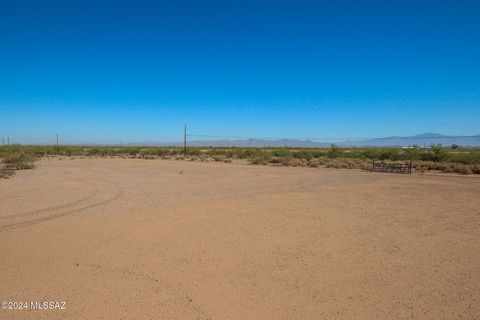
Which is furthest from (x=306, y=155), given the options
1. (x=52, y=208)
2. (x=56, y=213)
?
(x=56, y=213)

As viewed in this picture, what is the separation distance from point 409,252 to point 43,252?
23.5 feet

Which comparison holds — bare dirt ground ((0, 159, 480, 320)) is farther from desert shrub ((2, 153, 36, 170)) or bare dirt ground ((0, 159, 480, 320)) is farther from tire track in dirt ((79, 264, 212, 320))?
desert shrub ((2, 153, 36, 170))

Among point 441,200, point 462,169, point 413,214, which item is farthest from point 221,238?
point 462,169

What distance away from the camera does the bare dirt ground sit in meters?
4.68

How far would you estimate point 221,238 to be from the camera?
306 inches

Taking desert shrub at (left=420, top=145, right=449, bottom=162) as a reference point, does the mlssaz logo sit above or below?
below

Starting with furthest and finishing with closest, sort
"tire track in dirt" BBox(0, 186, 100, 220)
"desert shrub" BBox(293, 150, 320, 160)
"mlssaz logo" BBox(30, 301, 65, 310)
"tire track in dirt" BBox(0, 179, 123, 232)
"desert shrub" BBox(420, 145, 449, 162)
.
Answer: "desert shrub" BBox(293, 150, 320, 160) → "desert shrub" BBox(420, 145, 449, 162) → "tire track in dirt" BBox(0, 186, 100, 220) → "tire track in dirt" BBox(0, 179, 123, 232) → "mlssaz logo" BBox(30, 301, 65, 310)

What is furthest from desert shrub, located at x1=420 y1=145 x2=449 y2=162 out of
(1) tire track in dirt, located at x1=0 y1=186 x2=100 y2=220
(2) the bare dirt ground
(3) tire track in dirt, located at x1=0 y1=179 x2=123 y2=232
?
(1) tire track in dirt, located at x1=0 y1=186 x2=100 y2=220

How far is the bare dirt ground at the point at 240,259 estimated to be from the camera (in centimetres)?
468

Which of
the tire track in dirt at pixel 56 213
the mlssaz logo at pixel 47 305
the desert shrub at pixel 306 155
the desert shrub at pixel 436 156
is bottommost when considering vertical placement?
the mlssaz logo at pixel 47 305

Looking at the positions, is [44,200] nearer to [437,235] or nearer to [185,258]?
[185,258]

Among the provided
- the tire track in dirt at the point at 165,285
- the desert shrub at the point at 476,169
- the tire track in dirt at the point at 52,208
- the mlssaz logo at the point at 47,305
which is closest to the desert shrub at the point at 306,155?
the desert shrub at the point at 476,169

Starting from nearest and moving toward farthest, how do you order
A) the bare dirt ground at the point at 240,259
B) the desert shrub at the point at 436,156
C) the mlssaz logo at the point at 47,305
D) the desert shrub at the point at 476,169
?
the mlssaz logo at the point at 47,305, the bare dirt ground at the point at 240,259, the desert shrub at the point at 476,169, the desert shrub at the point at 436,156

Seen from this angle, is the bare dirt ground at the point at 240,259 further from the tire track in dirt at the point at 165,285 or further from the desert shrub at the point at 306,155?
the desert shrub at the point at 306,155
